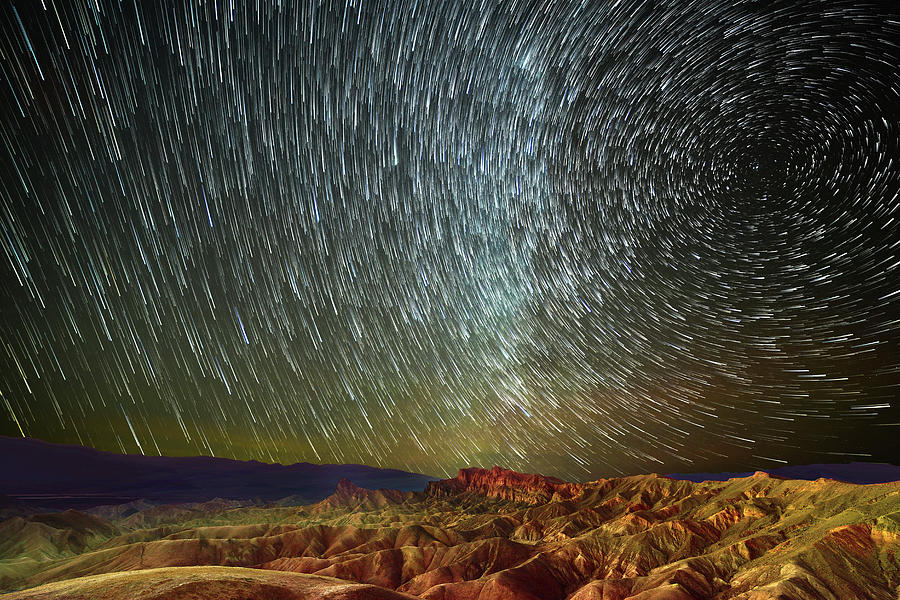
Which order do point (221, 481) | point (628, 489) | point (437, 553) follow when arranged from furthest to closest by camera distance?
point (221, 481)
point (628, 489)
point (437, 553)

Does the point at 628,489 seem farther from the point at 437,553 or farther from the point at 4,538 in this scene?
the point at 4,538

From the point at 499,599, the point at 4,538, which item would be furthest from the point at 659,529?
the point at 4,538

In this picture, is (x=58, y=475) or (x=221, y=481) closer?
(x=58, y=475)

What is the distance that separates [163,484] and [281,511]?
1503 inches

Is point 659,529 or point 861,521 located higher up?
point 861,521

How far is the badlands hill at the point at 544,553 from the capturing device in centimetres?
3098

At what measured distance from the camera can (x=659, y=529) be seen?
250 feet

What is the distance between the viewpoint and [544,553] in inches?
3002

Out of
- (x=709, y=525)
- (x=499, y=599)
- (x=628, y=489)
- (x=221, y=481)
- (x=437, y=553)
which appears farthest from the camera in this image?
(x=221, y=481)

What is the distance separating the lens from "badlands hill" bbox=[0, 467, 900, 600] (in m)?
31.0

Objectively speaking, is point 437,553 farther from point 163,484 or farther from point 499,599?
point 163,484

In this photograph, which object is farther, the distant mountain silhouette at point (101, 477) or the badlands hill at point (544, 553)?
the distant mountain silhouette at point (101, 477)

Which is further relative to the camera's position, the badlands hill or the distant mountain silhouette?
the distant mountain silhouette

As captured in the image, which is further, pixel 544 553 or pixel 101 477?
pixel 101 477
